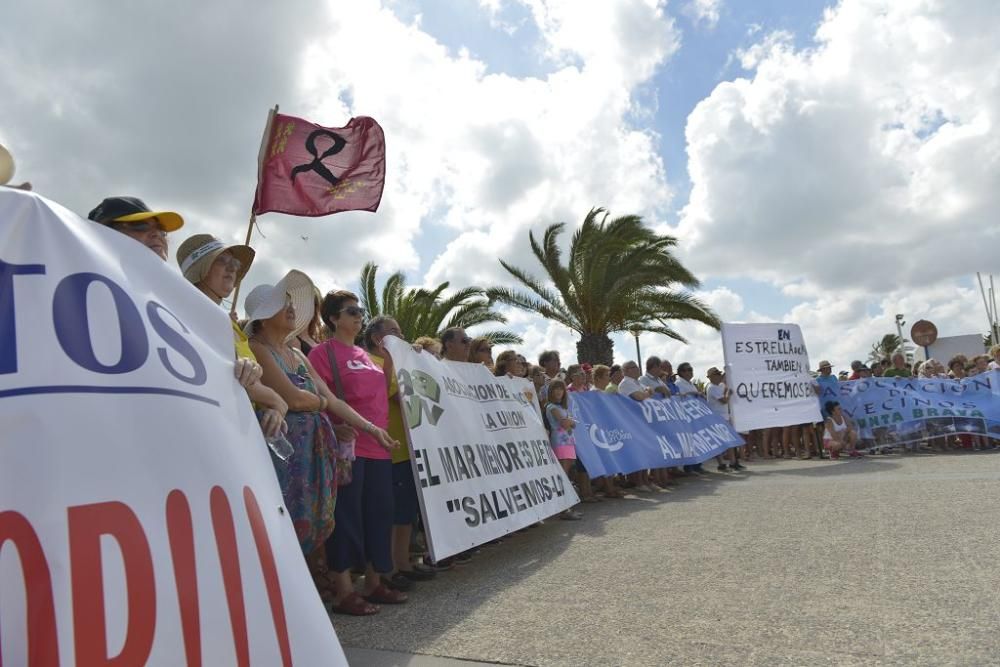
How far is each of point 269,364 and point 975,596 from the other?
3.50 meters

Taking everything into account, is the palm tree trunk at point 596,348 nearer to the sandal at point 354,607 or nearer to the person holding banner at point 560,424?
the person holding banner at point 560,424

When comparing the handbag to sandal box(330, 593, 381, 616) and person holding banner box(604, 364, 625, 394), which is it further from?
person holding banner box(604, 364, 625, 394)

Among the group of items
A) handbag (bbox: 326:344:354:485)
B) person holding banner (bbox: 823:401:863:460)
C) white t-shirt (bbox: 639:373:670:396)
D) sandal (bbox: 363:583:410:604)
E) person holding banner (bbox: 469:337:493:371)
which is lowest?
sandal (bbox: 363:583:410:604)

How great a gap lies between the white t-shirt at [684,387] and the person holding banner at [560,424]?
3699mm

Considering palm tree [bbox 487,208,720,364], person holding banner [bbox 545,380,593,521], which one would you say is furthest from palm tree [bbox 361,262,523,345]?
person holding banner [bbox 545,380,593,521]

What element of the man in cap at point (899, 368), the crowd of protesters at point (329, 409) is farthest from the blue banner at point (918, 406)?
the crowd of protesters at point (329, 409)

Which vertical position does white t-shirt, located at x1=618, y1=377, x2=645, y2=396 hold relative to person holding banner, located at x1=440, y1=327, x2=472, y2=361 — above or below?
below

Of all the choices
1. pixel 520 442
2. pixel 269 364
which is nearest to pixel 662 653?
pixel 269 364

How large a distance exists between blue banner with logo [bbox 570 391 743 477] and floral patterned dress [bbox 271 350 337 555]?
4771 millimetres

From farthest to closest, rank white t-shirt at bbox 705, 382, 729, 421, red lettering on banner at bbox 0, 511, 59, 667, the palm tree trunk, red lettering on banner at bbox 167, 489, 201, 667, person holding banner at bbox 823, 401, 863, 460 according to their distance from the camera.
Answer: the palm tree trunk → person holding banner at bbox 823, 401, 863, 460 → white t-shirt at bbox 705, 382, 729, 421 → red lettering on banner at bbox 167, 489, 201, 667 → red lettering on banner at bbox 0, 511, 59, 667

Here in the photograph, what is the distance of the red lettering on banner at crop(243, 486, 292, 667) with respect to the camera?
5.28 ft

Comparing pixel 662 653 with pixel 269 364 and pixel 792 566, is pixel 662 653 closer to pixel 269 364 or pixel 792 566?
pixel 792 566

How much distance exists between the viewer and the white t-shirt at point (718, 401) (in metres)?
11.5

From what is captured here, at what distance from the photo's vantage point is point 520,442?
6.14 m
